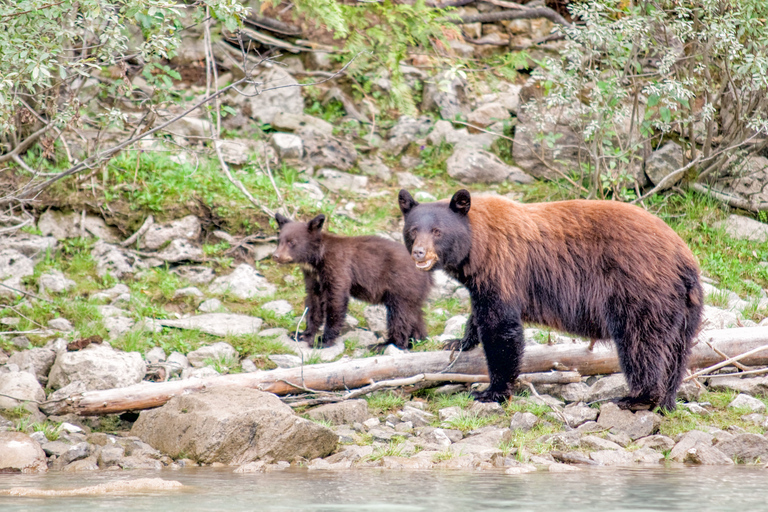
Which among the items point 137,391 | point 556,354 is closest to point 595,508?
point 556,354

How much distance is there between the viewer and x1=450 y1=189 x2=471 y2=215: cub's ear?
20.2 feet

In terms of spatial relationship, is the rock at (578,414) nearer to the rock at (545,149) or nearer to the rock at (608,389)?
the rock at (608,389)

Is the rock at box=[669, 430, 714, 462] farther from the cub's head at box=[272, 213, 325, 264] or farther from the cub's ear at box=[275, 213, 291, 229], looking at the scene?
the cub's ear at box=[275, 213, 291, 229]

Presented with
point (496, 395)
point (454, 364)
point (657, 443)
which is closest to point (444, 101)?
point (454, 364)

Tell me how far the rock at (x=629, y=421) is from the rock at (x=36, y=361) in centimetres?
472

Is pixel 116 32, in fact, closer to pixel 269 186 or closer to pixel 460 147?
pixel 269 186

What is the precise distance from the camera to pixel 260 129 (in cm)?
1202

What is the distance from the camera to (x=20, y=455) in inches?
207

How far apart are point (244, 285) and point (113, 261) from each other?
5.23ft

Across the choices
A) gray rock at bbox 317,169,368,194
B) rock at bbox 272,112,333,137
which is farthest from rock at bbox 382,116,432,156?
gray rock at bbox 317,169,368,194

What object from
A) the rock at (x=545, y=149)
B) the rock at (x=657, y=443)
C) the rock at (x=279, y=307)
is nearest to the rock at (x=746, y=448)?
the rock at (x=657, y=443)

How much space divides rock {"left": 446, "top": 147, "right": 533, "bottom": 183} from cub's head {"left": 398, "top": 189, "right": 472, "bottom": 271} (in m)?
5.38

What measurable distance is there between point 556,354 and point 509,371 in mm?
602

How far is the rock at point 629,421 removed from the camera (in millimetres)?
5793
